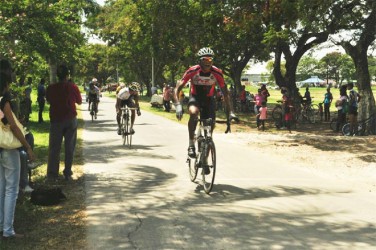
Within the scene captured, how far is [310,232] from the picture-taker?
5.09 metres

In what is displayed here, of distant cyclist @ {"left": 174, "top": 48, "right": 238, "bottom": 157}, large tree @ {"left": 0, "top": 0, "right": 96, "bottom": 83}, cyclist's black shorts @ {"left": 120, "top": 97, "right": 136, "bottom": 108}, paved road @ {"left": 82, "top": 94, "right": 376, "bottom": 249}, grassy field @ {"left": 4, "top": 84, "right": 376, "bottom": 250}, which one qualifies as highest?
large tree @ {"left": 0, "top": 0, "right": 96, "bottom": 83}

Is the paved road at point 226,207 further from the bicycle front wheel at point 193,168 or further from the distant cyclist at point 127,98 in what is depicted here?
the distant cyclist at point 127,98

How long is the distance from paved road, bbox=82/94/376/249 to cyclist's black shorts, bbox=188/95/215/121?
47.8 inches

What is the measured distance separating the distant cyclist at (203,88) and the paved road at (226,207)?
45.0 inches

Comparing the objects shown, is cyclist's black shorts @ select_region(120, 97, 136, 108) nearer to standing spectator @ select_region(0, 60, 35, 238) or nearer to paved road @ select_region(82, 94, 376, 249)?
paved road @ select_region(82, 94, 376, 249)

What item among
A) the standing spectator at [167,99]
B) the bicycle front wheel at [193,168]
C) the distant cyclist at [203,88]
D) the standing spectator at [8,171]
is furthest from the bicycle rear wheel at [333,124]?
the standing spectator at [8,171]

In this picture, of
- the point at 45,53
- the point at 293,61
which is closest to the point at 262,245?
the point at 45,53

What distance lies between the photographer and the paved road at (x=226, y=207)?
15.9 feet

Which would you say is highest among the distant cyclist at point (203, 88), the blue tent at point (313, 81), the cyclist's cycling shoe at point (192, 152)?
the blue tent at point (313, 81)

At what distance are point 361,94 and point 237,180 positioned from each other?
1132 centimetres

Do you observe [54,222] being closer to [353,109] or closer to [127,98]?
[127,98]

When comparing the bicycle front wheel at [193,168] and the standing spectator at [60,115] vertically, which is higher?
the standing spectator at [60,115]

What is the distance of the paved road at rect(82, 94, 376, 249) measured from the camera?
484cm

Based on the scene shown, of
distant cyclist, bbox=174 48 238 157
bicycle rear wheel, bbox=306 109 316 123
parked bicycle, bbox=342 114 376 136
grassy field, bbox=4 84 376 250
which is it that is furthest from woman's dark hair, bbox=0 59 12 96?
bicycle rear wheel, bbox=306 109 316 123
